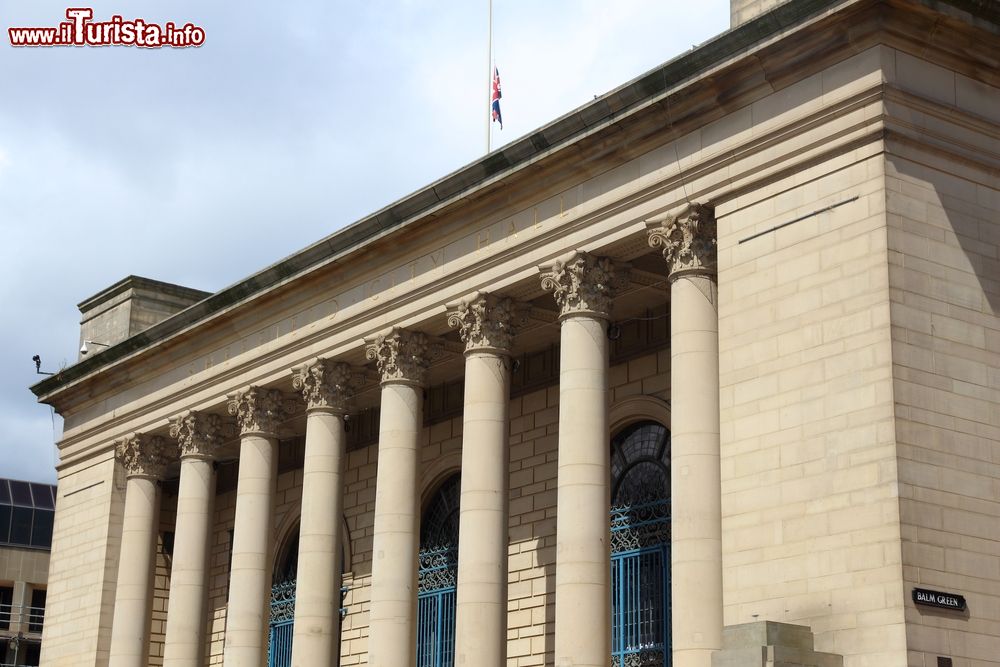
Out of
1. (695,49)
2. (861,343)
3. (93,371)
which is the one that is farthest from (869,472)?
(93,371)

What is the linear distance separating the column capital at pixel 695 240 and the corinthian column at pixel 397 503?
807 centimetres

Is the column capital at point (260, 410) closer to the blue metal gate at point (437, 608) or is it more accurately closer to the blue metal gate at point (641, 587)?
the blue metal gate at point (437, 608)

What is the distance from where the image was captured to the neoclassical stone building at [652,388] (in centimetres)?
2280

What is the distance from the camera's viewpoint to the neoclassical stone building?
74.8 ft

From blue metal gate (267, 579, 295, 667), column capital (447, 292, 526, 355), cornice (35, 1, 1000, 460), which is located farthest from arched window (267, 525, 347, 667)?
column capital (447, 292, 526, 355)

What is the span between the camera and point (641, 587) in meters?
32.4

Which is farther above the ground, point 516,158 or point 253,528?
point 516,158

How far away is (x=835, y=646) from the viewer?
22.1m

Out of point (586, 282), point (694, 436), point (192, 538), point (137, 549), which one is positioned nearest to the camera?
point (694, 436)

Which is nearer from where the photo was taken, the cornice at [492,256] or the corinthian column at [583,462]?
the cornice at [492,256]

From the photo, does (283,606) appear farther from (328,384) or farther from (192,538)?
(328,384)

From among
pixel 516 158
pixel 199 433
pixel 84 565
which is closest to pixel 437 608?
pixel 199 433

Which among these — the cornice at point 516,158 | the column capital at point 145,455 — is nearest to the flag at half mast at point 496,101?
the cornice at point 516,158

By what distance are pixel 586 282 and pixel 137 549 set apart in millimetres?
18228
